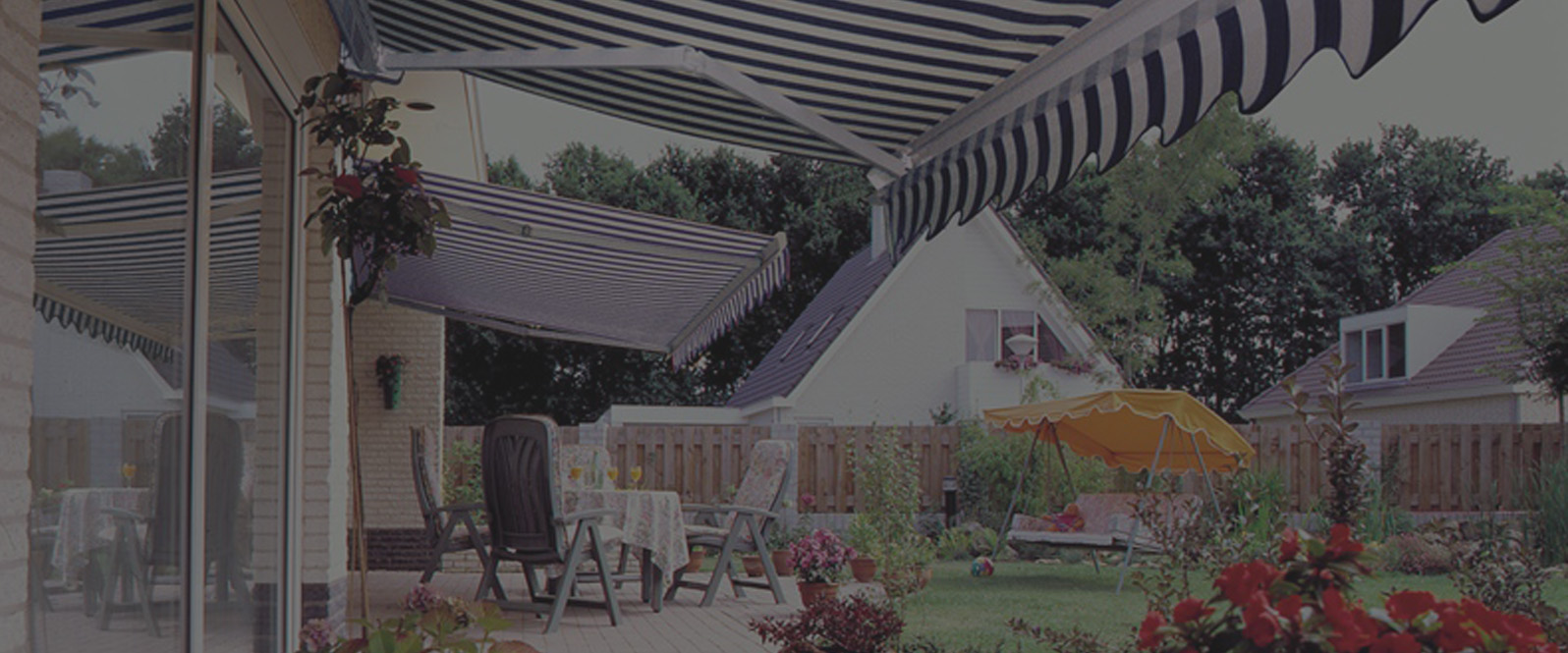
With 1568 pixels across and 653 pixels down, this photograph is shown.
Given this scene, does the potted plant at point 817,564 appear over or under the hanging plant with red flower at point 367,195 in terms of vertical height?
under

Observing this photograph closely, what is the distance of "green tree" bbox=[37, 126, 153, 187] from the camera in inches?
98.3

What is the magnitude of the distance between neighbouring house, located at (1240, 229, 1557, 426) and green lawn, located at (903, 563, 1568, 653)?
8575 mm

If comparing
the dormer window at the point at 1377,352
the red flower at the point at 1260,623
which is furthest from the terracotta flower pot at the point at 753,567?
the dormer window at the point at 1377,352

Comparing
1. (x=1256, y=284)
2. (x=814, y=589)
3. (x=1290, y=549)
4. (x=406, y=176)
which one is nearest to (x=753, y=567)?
(x=814, y=589)

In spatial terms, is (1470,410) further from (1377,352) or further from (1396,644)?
(1396,644)

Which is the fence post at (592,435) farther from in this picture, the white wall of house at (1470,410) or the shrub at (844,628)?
the shrub at (844,628)

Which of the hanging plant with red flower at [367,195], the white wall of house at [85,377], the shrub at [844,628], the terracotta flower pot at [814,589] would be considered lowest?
the terracotta flower pot at [814,589]

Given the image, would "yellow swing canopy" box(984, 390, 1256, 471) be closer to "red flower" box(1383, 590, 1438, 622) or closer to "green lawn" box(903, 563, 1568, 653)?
"green lawn" box(903, 563, 1568, 653)

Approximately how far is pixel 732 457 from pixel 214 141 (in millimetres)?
14017

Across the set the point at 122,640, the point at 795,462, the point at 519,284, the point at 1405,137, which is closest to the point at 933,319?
the point at 795,462

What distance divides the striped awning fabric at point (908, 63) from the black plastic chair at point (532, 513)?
3456mm

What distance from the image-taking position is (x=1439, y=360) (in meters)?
23.4

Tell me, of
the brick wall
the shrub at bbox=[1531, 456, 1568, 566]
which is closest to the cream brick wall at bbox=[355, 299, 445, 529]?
the brick wall

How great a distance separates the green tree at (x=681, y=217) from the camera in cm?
2970
